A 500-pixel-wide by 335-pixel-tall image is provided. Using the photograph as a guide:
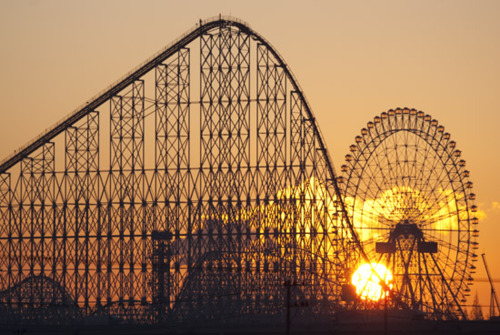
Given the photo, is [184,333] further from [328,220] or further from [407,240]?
[407,240]

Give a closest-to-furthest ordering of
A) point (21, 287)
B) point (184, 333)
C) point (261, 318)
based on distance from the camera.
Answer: point (184, 333), point (261, 318), point (21, 287)

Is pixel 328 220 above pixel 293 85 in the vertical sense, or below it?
below

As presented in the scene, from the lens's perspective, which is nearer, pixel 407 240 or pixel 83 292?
pixel 83 292

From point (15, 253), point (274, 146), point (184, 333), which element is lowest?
point (184, 333)

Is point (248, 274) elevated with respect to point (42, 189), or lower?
lower

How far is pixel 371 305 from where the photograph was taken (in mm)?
48219

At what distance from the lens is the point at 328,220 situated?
4794cm

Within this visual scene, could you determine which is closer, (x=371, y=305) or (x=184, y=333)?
(x=184, y=333)

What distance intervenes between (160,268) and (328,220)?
19.3 ft

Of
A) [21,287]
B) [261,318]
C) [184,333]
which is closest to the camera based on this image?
[184,333]

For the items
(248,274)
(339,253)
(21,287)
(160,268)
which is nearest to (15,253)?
(21,287)

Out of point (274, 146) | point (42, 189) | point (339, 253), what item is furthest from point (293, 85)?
point (42, 189)

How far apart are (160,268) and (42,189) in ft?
15.6

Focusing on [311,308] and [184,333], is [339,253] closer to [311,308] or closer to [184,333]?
[311,308]
